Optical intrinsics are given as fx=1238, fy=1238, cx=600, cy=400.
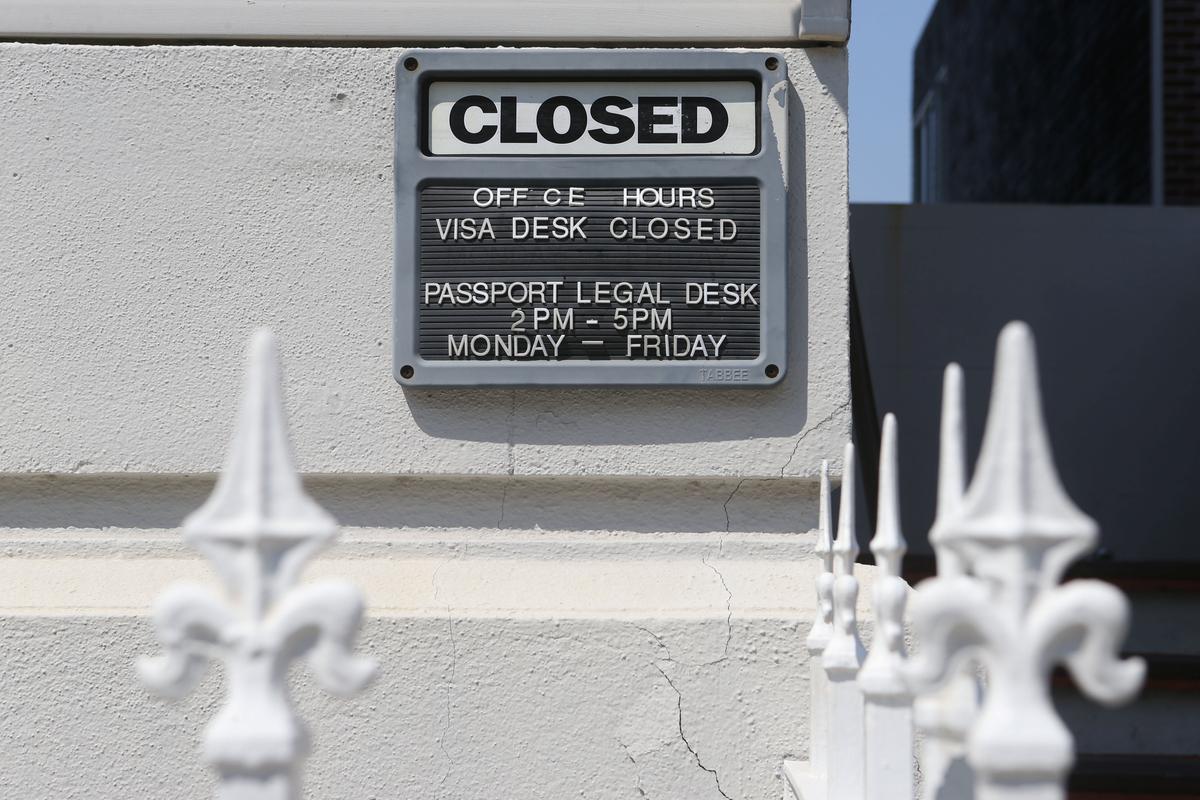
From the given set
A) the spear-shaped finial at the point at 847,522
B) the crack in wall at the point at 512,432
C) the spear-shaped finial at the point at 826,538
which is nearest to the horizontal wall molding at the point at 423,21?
the crack in wall at the point at 512,432

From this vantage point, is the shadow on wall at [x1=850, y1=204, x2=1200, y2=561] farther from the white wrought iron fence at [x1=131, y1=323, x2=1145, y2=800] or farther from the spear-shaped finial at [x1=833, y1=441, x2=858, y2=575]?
the white wrought iron fence at [x1=131, y1=323, x2=1145, y2=800]

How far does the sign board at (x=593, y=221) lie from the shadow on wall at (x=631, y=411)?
0.06 m

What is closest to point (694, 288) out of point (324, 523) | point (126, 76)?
point (126, 76)

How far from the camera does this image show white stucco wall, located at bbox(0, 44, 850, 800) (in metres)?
3.26

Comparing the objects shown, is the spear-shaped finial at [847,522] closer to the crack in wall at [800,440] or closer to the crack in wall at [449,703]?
the crack in wall at [800,440]

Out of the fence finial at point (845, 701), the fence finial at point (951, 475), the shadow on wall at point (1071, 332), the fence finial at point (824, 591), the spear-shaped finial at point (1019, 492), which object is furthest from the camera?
the shadow on wall at point (1071, 332)

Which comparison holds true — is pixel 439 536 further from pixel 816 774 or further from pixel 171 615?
pixel 171 615

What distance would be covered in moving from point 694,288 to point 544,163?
20.5 inches

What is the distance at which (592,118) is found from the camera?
333 centimetres

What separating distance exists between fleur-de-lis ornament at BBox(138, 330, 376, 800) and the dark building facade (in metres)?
8.77

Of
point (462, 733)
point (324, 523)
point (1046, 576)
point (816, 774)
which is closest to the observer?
point (1046, 576)

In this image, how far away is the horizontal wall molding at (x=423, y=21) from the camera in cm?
334

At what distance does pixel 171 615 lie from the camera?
1.27m

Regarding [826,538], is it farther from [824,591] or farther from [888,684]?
[888,684]
